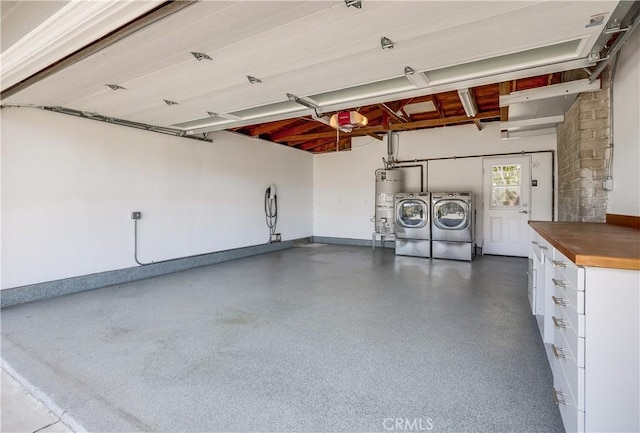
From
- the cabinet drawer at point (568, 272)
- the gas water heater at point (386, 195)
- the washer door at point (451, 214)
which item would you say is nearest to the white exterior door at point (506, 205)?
the washer door at point (451, 214)

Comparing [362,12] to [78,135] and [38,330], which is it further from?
[78,135]

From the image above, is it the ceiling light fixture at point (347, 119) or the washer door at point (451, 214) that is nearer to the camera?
the ceiling light fixture at point (347, 119)

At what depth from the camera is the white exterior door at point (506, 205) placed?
650cm

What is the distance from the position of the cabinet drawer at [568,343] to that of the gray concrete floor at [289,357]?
1.50 ft

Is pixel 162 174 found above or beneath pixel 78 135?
beneath

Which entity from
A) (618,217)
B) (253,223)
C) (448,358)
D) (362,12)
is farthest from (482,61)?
(253,223)

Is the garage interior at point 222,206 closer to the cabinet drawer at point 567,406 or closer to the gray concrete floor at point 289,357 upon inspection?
the gray concrete floor at point 289,357

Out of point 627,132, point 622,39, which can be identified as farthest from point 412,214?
point 622,39

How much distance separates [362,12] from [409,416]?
2.37 m

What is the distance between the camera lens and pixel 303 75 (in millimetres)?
2818

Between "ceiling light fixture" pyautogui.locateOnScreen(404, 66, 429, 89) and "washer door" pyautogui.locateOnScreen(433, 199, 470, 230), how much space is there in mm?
3925

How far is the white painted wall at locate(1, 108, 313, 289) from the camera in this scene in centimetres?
378

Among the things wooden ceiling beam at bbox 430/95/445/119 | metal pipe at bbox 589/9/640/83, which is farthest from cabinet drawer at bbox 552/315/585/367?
wooden ceiling beam at bbox 430/95/445/119

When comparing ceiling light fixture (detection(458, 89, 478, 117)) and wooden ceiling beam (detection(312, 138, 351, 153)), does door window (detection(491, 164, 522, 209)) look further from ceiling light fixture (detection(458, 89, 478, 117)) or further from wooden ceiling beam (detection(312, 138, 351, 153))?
wooden ceiling beam (detection(312, 138, 351, 153))
